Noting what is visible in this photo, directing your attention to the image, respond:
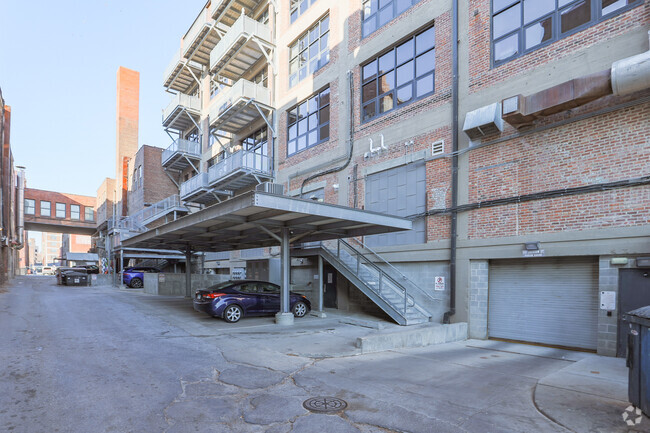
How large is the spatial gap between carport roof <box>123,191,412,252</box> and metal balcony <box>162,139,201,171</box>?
13.8 m

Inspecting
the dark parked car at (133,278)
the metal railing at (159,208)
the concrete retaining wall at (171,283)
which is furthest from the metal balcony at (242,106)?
the dark parked car at (133,278)

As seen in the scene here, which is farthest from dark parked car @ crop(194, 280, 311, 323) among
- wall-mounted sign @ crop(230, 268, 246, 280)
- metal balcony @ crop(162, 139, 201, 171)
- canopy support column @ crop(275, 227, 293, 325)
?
metal balcony @ crop(162, 139, 201, 171)

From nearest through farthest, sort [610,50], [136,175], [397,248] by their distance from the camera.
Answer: [610,50]
[397,248]
[136,175]

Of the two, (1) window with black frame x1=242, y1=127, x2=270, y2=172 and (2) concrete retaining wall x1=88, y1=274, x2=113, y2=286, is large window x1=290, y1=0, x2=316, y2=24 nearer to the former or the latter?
(1) window with black frame x1=242, y1=127, x2=270, y2=172

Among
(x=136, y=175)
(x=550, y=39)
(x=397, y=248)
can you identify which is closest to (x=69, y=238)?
(x=136, y=175)

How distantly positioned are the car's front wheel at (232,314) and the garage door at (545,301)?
7636 millimetres

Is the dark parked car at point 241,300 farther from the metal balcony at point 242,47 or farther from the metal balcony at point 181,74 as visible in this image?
the metal balcony at point 181,74

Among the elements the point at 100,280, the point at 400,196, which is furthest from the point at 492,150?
the point at 100,280

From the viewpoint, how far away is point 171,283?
A: 76.3ft

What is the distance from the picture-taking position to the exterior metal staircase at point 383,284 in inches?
480

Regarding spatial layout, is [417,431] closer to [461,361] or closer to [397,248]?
[461,361]

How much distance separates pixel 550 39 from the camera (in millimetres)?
10461

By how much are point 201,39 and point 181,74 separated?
4.81 m

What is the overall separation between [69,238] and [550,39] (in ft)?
332
